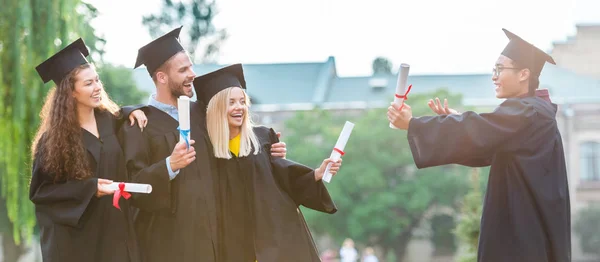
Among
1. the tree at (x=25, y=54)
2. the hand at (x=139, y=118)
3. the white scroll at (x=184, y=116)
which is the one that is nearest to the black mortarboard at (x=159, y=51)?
the hand at (x=139, y=118)

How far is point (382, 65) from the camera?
6247 cm

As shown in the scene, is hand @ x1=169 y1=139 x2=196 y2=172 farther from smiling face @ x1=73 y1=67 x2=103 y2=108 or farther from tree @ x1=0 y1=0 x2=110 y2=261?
tree @ x1=0 y1=0 x2=110 y2=261

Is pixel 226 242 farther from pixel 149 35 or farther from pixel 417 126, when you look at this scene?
pixel 149 35

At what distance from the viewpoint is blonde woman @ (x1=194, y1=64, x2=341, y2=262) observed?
5801 millimetres

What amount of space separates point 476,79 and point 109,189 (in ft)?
170

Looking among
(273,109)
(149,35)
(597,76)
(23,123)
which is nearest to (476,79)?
(597,76)

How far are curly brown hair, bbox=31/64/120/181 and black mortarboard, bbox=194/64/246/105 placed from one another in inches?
24.6

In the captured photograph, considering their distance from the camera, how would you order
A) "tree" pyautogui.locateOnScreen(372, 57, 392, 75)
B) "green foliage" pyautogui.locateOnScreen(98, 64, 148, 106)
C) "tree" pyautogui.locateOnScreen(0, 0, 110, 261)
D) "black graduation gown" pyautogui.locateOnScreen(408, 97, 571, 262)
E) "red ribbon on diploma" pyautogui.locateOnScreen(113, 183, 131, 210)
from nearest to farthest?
"red ribbon on diploma" pyautogui.locateOnScreen(113, 183, 131, 210), "black graduation gown" pyautogui.locateOnScreen(408, 97, 571, 262), "tree" pyautogui.locateOnScreen(0, 0, 110, 261), "green foliage" pyautogui.locateOnScreen(98, 64, 148, 106), "tree" pyautogui.locateOnScreen(372, 57, 392, 75)

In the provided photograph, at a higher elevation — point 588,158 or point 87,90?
point 87,90

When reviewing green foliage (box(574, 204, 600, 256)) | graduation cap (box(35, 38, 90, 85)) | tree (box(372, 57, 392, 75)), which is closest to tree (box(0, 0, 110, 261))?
graduation cap (box(35, 38, 90, 85))

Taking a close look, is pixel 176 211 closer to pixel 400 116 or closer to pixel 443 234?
pixel 400 116

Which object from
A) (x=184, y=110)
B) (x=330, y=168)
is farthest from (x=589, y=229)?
(x=184, y=110)

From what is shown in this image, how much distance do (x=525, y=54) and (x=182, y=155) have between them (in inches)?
87.2

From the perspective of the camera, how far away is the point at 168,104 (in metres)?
5.89
